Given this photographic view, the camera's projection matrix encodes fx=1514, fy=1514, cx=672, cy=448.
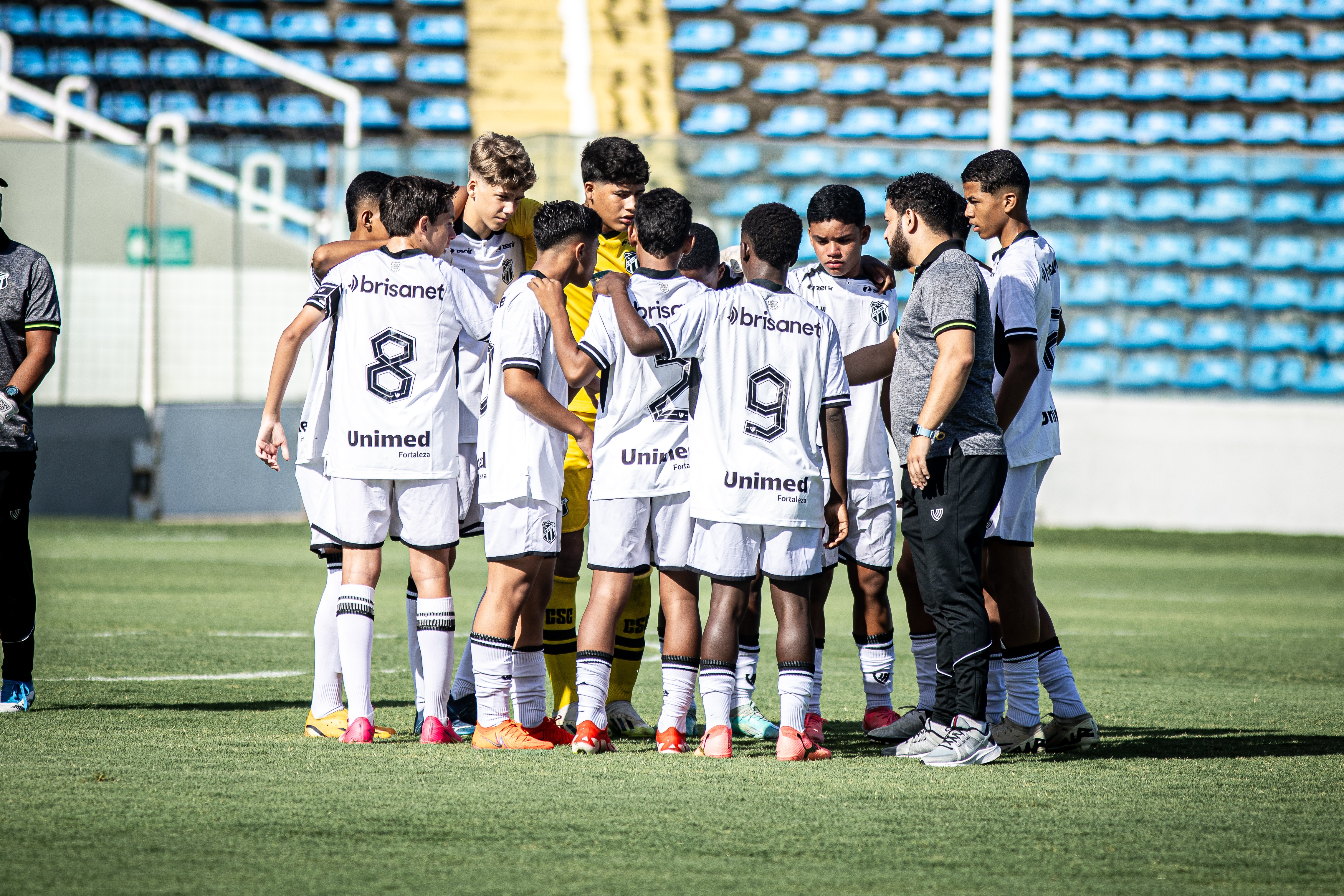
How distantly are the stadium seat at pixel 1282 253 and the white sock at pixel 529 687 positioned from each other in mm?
12363

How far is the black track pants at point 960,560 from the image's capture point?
477cm

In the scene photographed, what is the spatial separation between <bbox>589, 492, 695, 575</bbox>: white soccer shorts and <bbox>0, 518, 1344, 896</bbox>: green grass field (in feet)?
2.06

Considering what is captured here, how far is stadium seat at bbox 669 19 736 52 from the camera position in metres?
20.8

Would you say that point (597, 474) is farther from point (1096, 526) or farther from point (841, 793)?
point (1096, 526)

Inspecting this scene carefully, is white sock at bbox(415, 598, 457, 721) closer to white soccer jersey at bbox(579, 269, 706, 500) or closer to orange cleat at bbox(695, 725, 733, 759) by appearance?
white soccer jersey at bbox(579, 269, 706, 500)

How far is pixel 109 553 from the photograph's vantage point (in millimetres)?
11672

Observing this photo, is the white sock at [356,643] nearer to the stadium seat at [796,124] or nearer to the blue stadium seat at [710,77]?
the stadium seat at [796,124]

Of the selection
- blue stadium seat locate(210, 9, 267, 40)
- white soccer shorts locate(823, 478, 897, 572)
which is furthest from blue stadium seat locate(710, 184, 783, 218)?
white soccer shorts locate(823, 478, 897, 572)

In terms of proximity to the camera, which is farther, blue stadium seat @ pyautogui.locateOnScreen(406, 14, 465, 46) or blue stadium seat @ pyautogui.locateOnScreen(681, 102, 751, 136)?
blue stadium seat @ pyautogui.locateOnScreen(406, 14, 465, 46)

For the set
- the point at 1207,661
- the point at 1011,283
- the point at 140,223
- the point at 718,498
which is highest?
the point at 140,223

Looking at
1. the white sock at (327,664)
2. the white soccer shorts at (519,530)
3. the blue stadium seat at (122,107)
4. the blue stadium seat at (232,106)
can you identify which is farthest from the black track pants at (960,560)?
the blue stadium seat at (122,107)

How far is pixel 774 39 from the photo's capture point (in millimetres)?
20766

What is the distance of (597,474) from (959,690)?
4.43 feet

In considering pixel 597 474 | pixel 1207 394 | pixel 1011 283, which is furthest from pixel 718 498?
pixel 1207 394
